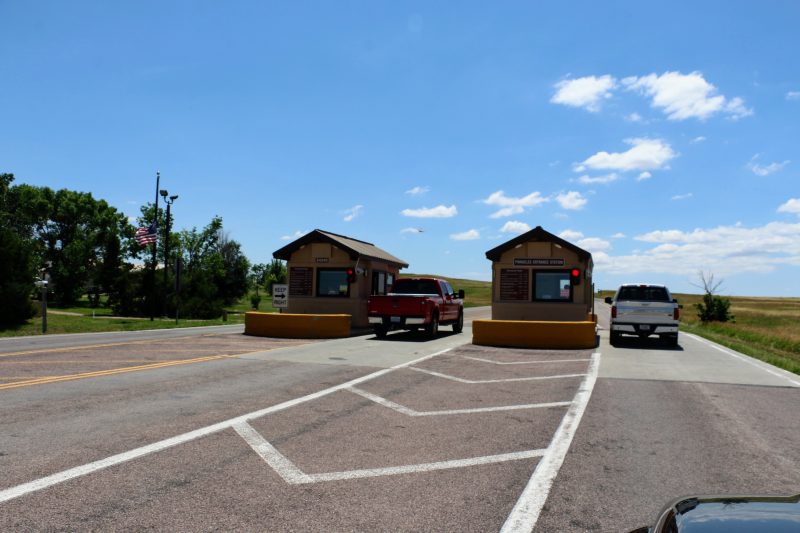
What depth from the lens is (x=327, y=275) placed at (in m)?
24.4

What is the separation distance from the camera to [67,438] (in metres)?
5.78

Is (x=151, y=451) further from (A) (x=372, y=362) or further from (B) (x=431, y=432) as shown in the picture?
(A) (x=372, y=362)

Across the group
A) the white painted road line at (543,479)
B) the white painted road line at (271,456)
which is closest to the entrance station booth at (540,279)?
the white painted road line at (543,479)

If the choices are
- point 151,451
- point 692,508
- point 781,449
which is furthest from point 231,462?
point 781,449

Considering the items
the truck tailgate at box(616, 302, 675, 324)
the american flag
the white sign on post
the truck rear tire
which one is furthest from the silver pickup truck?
the american flag

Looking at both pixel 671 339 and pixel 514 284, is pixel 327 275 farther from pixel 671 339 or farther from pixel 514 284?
pixel 671 339

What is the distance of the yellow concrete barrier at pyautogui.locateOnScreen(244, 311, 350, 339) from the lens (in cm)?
2062

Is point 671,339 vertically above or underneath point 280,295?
underneath

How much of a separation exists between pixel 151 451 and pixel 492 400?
4.85 m

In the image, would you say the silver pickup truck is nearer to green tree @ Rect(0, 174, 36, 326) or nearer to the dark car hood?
the dark car hood

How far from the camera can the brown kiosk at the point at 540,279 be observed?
20.8 metres

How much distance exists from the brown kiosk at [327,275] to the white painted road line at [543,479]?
16528mm

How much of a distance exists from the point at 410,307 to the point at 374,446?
1399cm

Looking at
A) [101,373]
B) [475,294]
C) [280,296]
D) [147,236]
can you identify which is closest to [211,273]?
[147,236]
